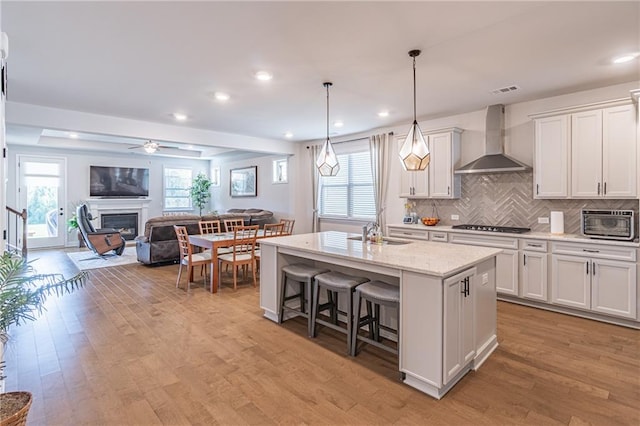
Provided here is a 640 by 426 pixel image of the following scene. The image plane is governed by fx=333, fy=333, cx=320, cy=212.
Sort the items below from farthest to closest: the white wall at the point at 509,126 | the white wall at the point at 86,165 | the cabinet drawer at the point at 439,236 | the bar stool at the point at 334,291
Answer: the white wall at the point at 86,165
the cabinet drawer at the point at 439,236
the white wall at the point at 509,126
the bar stool at the point at 334,291

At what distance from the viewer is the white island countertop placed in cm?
240

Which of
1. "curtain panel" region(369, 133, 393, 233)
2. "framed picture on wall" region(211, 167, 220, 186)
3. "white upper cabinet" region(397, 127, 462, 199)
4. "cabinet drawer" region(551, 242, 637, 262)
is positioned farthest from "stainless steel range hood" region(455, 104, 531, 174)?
"framed picture on wall" region(211, 167, 220, 186)

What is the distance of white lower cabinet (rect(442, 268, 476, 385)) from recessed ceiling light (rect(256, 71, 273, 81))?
2734 mm

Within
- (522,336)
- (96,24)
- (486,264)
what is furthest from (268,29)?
(522,336)

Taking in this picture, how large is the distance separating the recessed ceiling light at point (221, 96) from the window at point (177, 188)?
7.20 meters

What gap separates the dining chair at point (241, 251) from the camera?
4.93 meters

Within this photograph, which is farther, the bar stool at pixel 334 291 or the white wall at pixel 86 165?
the white wall at pixel 86 165

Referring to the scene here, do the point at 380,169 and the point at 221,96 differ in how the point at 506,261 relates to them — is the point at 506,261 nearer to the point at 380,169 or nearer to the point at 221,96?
the point at 380,169

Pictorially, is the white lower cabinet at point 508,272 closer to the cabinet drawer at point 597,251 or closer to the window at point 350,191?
the cabinet drawer at point 597,251

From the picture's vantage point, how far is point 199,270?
20.6ft

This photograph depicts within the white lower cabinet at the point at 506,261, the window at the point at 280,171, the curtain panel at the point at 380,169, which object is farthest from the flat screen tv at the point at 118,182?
the white lower cabinet at the point at 506,261

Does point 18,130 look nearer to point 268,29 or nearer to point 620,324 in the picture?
point 268,29

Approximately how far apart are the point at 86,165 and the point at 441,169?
925 centimetres

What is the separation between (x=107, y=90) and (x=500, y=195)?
Result: 5.44m
